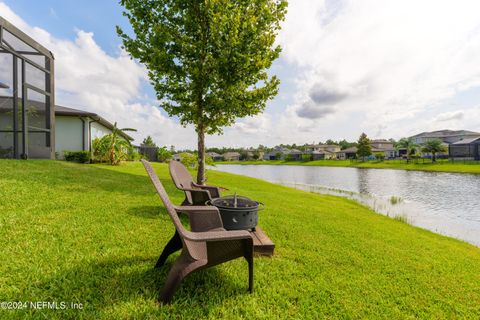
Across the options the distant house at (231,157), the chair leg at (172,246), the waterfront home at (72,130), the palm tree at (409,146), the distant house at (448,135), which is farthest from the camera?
the distant house at (231,157)

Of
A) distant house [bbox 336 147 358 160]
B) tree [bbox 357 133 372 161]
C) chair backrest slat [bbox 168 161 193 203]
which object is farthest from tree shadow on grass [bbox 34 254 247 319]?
distant house [bbox 336 147 358 160]

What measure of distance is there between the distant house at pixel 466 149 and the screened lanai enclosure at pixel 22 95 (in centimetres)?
6671

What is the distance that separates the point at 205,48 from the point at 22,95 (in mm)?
8714

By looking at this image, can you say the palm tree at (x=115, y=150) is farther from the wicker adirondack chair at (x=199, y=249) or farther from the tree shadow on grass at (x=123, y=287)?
the wicker adirondack chair at (x=199, y=249)

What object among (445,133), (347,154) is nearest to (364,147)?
(347,154)

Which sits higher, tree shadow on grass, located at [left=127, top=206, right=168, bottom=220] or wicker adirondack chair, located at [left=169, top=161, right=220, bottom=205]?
wicker adirondack chair, located at [left=169, top=161, right=220, bottom=205]

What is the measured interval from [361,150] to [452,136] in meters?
41.2

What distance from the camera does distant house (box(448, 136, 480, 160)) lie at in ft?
159

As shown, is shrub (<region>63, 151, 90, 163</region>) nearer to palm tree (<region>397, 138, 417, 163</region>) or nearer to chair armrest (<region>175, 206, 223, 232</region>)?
chair armrest (<region>175, 206, 223, 232</region>)

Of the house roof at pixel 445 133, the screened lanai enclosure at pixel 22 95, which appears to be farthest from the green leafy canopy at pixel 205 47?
the house roof at pixel 445 133

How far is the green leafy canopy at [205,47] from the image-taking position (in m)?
6.79

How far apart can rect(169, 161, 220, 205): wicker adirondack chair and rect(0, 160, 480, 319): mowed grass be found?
0.68m

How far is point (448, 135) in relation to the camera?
75562 millimetres

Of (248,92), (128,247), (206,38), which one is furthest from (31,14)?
(128,247)
